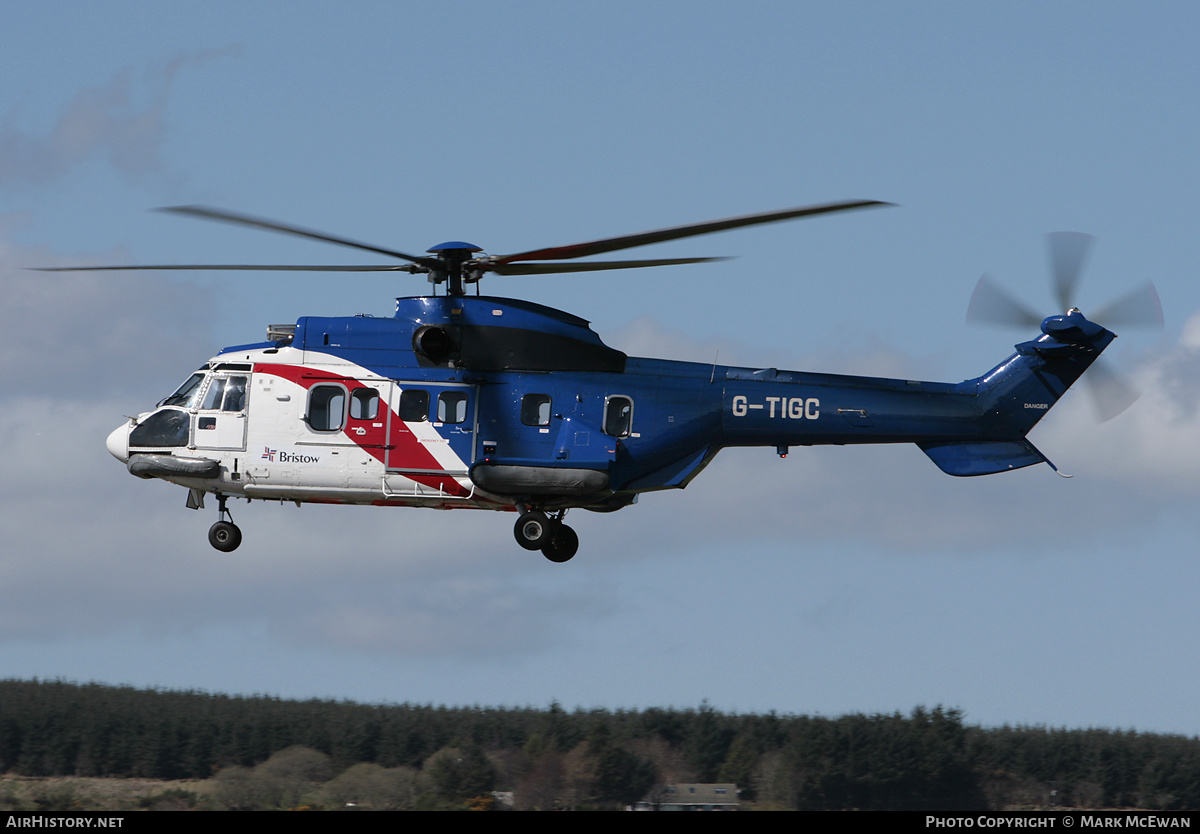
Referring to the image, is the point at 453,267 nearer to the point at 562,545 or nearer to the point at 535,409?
the point at 535,409

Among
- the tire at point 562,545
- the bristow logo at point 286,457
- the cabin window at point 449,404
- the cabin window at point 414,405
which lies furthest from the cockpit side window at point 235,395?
the tire at point 562,545

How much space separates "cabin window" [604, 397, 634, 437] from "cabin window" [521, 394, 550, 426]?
3.18 feet

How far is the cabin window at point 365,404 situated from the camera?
83.4ft

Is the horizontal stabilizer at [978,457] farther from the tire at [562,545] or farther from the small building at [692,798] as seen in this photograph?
the small building at [692,798]

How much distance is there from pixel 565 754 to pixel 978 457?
36.9ft

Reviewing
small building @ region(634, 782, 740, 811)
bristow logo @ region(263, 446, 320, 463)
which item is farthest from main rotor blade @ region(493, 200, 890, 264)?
small building @ region(634, 782, 740, 811)

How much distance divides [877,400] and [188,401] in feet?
38.1

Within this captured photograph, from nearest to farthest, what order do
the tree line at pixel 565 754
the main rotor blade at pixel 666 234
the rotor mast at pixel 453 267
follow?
the main rotor blade at pixel 666 234 → the rotor mast at pixel 453 267 → the tree line at pixel 565 754

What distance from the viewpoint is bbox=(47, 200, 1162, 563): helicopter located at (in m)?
25.2

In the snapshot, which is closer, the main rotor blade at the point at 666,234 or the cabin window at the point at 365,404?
the main rotor blade at the point at 666,234

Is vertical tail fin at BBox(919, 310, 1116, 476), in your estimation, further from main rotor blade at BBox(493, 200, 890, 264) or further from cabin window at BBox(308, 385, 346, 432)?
cabin window at BBox(308, 385, 346, 432)

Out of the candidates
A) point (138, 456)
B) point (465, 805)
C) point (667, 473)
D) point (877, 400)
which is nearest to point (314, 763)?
point (465, 805)

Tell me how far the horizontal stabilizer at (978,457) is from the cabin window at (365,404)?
9.04 meters
